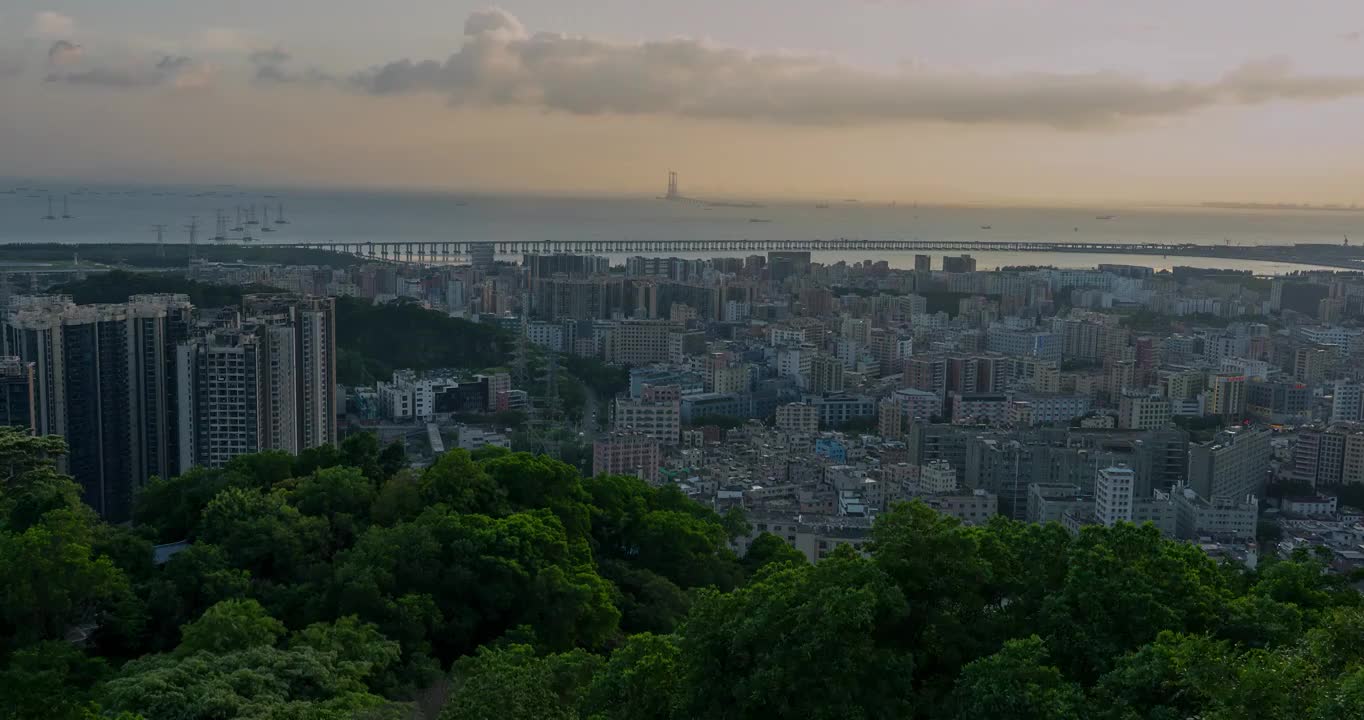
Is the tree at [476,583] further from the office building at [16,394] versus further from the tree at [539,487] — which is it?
the office building at [16,394]

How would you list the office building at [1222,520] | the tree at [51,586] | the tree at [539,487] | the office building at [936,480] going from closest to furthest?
the tree at [51,586]
the tree at [539,487]
the office building at [1222,520]
the office building at [936,480]

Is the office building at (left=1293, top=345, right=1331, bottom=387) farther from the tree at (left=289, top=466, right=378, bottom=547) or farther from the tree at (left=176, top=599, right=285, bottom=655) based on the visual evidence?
the tree at (left=176, top=599, right=285, bottom=655)

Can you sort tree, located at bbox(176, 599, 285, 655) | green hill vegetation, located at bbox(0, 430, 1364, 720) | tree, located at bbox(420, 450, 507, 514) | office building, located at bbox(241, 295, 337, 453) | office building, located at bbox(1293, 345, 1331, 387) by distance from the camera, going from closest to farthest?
1. green hill vegetation, located at bbox(0, 430, 1364, 720)
2. tree, located at bbox(176, 599, 285, 655)
3. tree, located at bbox(420, 450, 507, 514)
4. office building, located at bbox(241, 295, 337, 453)
5. office building, located at bbox(1293, 345, 1331, 387)

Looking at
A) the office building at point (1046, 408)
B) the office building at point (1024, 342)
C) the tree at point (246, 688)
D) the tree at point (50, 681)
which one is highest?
the tree at point (246, 688)

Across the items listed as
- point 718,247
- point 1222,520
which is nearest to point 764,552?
point 1222,520

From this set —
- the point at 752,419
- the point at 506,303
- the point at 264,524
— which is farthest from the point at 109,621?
the point at 506,303

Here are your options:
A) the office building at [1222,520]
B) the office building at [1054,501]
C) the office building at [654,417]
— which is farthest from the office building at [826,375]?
the office building at [1222,520]

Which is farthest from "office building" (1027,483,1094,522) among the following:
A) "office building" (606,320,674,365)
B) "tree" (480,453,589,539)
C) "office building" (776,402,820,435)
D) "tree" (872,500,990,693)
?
"office building" (606,320,674,365)
